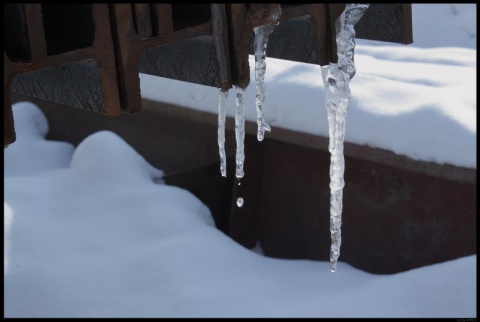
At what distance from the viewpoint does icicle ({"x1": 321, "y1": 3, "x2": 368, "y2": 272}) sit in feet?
7.29

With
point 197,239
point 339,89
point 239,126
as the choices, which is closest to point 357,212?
point 197,239

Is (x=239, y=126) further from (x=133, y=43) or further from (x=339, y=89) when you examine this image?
(x=133, y=43)

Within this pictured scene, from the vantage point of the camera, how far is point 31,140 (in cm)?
873

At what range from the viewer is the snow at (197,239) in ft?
15.6

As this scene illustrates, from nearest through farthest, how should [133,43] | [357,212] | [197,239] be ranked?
1. [133,43]
2. [197,239]
3. [357,212]

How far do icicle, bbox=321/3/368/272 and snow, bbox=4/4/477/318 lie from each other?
1.80 m

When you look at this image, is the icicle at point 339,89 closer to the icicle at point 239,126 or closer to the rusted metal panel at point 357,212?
the icicle at point 239,126

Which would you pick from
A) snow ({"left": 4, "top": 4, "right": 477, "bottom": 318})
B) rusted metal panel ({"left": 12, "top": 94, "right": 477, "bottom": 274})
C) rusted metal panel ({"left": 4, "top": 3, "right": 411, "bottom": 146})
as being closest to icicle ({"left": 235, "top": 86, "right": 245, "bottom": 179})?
rusted metal panel ({"left": 4, "top": 3, "right": 411, "bottom": 146})

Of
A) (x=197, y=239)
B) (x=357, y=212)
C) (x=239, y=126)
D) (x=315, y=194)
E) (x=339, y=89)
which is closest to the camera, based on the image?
(x=339, y=89)

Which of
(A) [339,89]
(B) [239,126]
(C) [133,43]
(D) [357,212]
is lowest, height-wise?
(D) [357,212]

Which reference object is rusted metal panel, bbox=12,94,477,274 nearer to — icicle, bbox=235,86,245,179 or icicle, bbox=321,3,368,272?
icicle, bbox=321,3,368,272

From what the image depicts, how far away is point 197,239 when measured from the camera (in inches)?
220

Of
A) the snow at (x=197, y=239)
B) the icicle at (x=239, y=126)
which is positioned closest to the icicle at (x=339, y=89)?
the icicle at (x=239, y=126)

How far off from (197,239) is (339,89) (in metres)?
3.25
